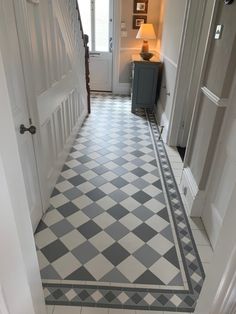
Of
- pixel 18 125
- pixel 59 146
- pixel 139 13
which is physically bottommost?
pixel 59 146

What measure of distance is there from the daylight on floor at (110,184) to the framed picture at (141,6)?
1.57 m

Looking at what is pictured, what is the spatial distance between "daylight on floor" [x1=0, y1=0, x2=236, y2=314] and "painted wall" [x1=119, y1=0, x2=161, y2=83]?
1525 millimetres

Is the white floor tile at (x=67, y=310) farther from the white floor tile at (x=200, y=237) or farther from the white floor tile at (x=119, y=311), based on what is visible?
the white floor tile at (x=200, y=237)

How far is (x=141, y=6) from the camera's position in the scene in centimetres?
472

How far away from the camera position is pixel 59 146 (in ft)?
8.57

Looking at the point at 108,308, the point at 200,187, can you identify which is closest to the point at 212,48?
the point at 200,187

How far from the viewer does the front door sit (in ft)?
15.6

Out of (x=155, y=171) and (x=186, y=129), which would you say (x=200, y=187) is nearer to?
(x=155, y=171)

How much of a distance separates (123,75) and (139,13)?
124 cm

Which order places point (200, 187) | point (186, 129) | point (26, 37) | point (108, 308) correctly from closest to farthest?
point (108, 308)
point (26, 37)
point (200, 187)
point (186, 129)

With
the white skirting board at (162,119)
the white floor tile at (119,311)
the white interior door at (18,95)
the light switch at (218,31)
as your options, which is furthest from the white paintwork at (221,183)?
the white skirting board at (162,119)

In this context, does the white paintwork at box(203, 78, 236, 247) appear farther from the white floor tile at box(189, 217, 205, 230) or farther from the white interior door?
the white interior door

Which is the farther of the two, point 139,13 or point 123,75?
point 123,75

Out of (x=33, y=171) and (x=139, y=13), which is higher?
(x=139, y=13)
